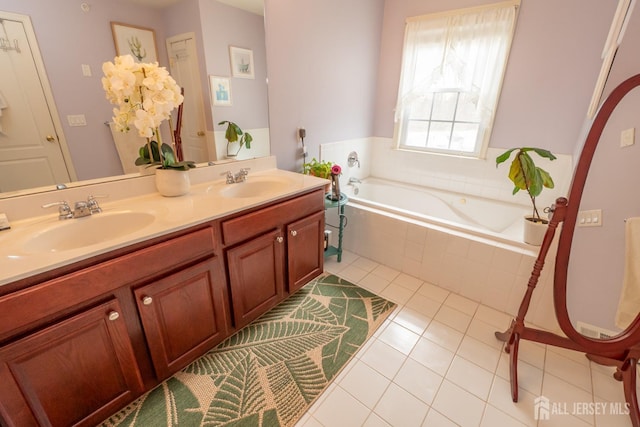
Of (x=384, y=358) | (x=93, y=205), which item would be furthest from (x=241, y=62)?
(x=384, y=358)

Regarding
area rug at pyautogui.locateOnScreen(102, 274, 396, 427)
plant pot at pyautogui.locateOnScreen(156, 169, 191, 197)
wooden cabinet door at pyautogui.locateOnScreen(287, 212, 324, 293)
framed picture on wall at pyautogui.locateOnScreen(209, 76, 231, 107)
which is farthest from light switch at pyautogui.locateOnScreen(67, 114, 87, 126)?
area rug at pyautogui.locateOnScreen(102, 274, 396, 427)

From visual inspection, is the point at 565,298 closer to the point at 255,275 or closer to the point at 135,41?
the point at 255,275

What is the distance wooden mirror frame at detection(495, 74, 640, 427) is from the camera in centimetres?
105

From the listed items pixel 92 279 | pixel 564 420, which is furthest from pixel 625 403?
pixel 92 279

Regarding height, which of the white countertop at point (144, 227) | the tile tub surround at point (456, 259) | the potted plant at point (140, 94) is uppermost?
the potted plant at point (140, 94)

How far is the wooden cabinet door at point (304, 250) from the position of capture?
1.67 meters

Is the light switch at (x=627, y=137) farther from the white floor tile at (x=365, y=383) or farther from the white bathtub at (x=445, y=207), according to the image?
the white floor tile at (x=365, y=383)

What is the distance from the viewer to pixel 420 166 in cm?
294

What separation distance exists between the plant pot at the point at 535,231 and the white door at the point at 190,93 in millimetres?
2018

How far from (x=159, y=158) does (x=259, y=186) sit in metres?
0.58

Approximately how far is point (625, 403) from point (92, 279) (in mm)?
2290

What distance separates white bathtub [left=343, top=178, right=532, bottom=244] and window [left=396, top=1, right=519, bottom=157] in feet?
1.54

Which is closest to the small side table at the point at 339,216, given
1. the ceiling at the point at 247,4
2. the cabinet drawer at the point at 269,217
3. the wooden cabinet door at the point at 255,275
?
the cabinet drawer at the point at 269,217

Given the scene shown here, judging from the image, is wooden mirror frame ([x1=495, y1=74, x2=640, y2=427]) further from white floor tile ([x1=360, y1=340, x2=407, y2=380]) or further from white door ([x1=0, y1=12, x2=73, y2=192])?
white door ([x1=0, y1=12, x2=73, y2=192])
